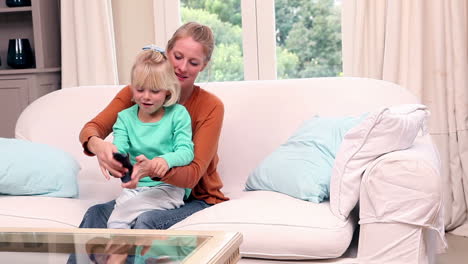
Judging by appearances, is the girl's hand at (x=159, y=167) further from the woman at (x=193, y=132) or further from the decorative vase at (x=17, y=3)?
the decorative vase at (x=17, y=3)

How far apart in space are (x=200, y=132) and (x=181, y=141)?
116 mm

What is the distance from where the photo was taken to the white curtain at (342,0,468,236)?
3.49 metres

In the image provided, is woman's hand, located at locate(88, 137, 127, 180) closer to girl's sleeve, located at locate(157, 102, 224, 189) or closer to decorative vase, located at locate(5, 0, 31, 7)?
girl's sleeve, located at locate(157, 102, 224, 189)

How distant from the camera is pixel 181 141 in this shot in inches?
88.1

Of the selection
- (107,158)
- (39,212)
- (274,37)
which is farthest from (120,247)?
(274,37)

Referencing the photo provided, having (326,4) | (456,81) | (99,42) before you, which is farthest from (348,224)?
(99,42)

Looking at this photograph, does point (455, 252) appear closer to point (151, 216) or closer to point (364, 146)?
point (364, 146)

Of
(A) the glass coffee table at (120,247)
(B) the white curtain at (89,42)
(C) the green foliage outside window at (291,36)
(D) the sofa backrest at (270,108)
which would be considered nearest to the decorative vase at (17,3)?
(B) the white curtain at (89,42)

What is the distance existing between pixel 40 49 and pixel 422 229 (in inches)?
110

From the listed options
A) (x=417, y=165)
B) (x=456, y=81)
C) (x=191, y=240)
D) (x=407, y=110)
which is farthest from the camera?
(x=456, y=81)

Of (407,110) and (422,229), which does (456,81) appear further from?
(422,229)

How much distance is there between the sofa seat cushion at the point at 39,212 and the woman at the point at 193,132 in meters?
0.10

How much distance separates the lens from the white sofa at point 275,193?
79.0 inches

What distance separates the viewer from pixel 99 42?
4.20m
